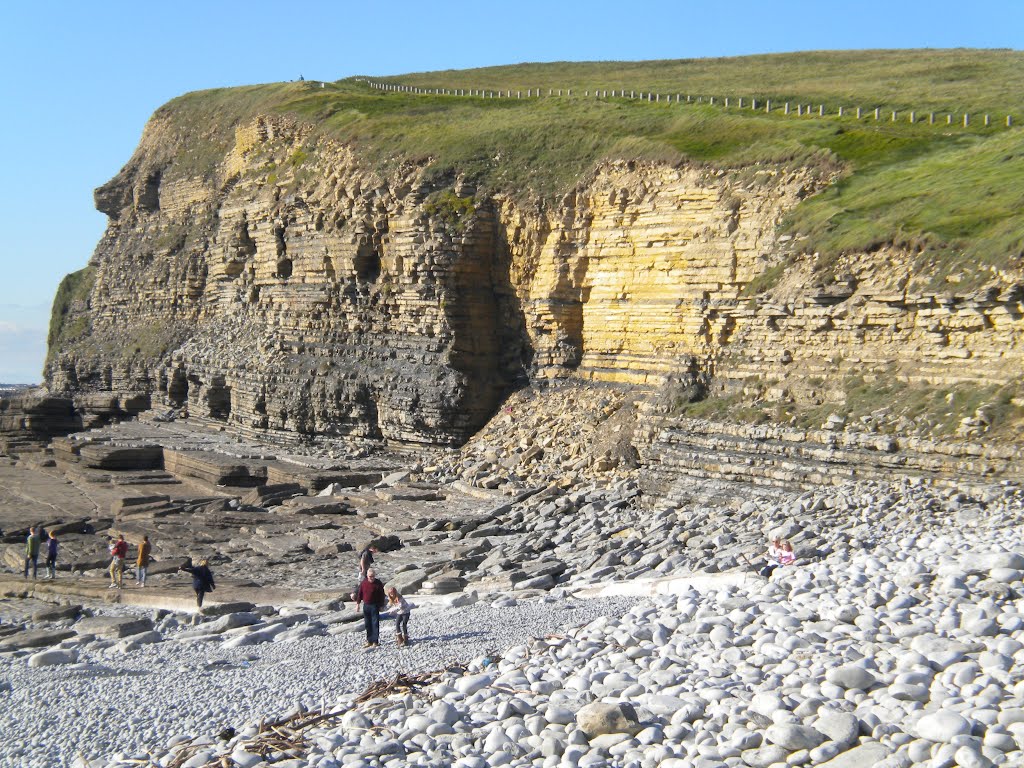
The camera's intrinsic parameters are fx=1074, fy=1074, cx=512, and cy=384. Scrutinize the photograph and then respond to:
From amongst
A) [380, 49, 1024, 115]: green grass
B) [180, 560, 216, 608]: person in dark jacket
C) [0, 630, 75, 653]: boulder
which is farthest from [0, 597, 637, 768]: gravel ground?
[380, 49, 1024, 115]: green grass

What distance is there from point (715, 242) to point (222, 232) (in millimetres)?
29971

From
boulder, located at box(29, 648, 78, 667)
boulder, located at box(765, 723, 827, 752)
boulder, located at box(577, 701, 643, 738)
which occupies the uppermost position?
boulder, located at box(765, 723, 827, 752)

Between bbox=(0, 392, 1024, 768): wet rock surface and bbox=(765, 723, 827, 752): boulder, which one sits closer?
bbox=(765, 723, 827, 752): boulder

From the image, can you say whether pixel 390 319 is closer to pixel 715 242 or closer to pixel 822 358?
pixel 715 242

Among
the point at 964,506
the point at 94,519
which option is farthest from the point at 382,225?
the point at 964,506

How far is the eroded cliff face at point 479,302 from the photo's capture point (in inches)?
861

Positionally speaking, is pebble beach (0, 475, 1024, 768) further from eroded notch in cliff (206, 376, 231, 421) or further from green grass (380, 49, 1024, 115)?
eroded notch in cliff (206, 376, 231, 421)

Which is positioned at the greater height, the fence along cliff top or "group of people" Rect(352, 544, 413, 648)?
the fence along cliff top

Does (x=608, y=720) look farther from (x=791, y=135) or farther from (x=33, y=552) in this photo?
(x=791, y=135)

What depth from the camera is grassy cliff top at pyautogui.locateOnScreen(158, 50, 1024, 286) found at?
22.2 metres

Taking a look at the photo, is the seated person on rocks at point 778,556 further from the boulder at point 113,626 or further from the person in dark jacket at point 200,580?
the boulder at point 113,626

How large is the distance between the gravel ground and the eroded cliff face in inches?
417

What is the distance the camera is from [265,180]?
47562mm

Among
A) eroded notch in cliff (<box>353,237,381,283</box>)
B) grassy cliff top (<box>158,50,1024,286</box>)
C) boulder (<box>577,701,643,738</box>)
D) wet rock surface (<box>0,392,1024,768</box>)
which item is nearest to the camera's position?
wet rock surface (<box>0,392,1024,768</box>)
